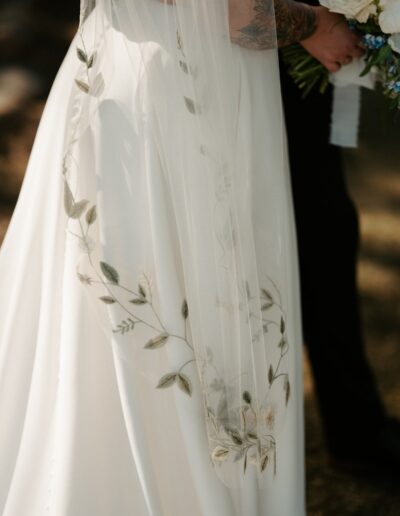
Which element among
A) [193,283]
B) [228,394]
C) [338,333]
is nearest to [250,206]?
[193,283]

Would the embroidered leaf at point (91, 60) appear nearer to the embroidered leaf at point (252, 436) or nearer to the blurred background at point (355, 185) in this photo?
the embroidered leaf at point (252, 436)

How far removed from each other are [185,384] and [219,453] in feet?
0.51

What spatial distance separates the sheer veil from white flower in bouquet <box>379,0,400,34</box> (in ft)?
0.91

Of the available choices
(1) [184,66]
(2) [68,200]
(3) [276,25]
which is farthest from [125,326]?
(3) [276,25]

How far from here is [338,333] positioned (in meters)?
2.61

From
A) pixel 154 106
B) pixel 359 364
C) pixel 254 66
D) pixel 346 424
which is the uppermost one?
pixel 254 66

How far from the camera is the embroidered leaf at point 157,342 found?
5.89ft

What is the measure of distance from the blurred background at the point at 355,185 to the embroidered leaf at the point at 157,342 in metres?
0.92

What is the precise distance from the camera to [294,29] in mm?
1971

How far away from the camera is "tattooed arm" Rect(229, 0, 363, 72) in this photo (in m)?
1.77

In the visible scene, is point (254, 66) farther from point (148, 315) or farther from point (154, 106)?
point (148, 315)

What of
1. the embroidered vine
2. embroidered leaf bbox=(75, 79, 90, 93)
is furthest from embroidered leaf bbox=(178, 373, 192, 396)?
embroidered leaf bbox=(75, 79, 90, 93)

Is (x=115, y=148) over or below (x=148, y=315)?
over

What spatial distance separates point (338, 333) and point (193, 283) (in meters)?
0.93
